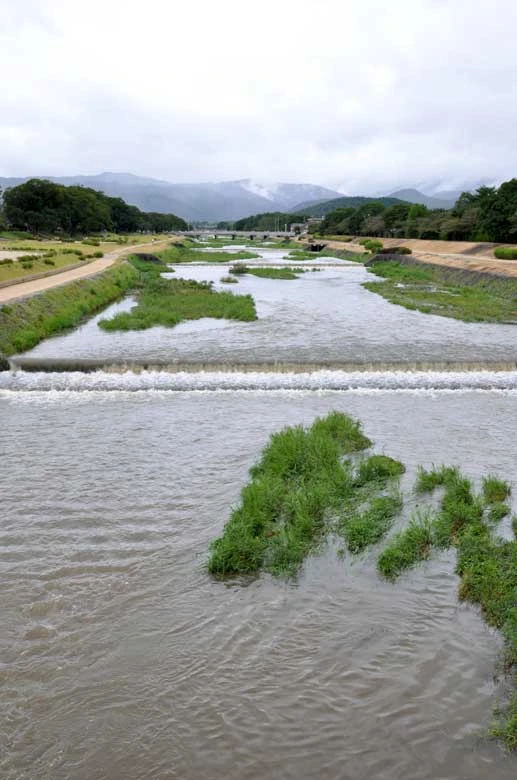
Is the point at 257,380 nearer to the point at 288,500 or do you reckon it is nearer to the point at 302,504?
the point at 288,500

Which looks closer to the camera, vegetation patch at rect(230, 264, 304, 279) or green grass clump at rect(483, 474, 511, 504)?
green grass clump at rect(483, 474, 511, 504)

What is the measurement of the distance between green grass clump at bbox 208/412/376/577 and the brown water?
312 mm

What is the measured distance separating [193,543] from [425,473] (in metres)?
3.83

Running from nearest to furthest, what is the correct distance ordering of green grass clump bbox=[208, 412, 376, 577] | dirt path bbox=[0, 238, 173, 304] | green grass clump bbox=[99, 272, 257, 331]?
green grass clump bbox=[208, 412, 376, 577] < dirt path bbox=[0, 238, 173, 304] < green grass clump bbox=[99, 272, 257, 331]

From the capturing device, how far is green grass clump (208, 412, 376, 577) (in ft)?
23.5

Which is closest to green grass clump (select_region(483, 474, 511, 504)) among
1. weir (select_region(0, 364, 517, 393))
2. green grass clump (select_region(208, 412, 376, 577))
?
green grass clump (select_region(208, 412, 376, 577))

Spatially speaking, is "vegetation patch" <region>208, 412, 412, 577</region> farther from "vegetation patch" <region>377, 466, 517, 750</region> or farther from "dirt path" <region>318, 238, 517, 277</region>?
"dirt path" <region>318, 238, 517, 277</region>

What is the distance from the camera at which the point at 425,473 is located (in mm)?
9414

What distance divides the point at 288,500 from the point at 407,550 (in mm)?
1905

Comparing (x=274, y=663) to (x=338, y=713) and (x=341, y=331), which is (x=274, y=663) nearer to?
(x=338, y=713)

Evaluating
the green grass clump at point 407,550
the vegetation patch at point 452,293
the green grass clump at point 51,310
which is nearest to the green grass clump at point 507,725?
the green grass clump at point 407,550

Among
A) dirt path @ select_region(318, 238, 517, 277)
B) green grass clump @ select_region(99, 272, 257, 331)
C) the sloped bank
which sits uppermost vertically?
dirt path @ select_region(318, 238, 517, 277)

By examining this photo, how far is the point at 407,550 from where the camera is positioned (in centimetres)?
728

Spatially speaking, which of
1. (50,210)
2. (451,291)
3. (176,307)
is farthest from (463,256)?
(50,210)
